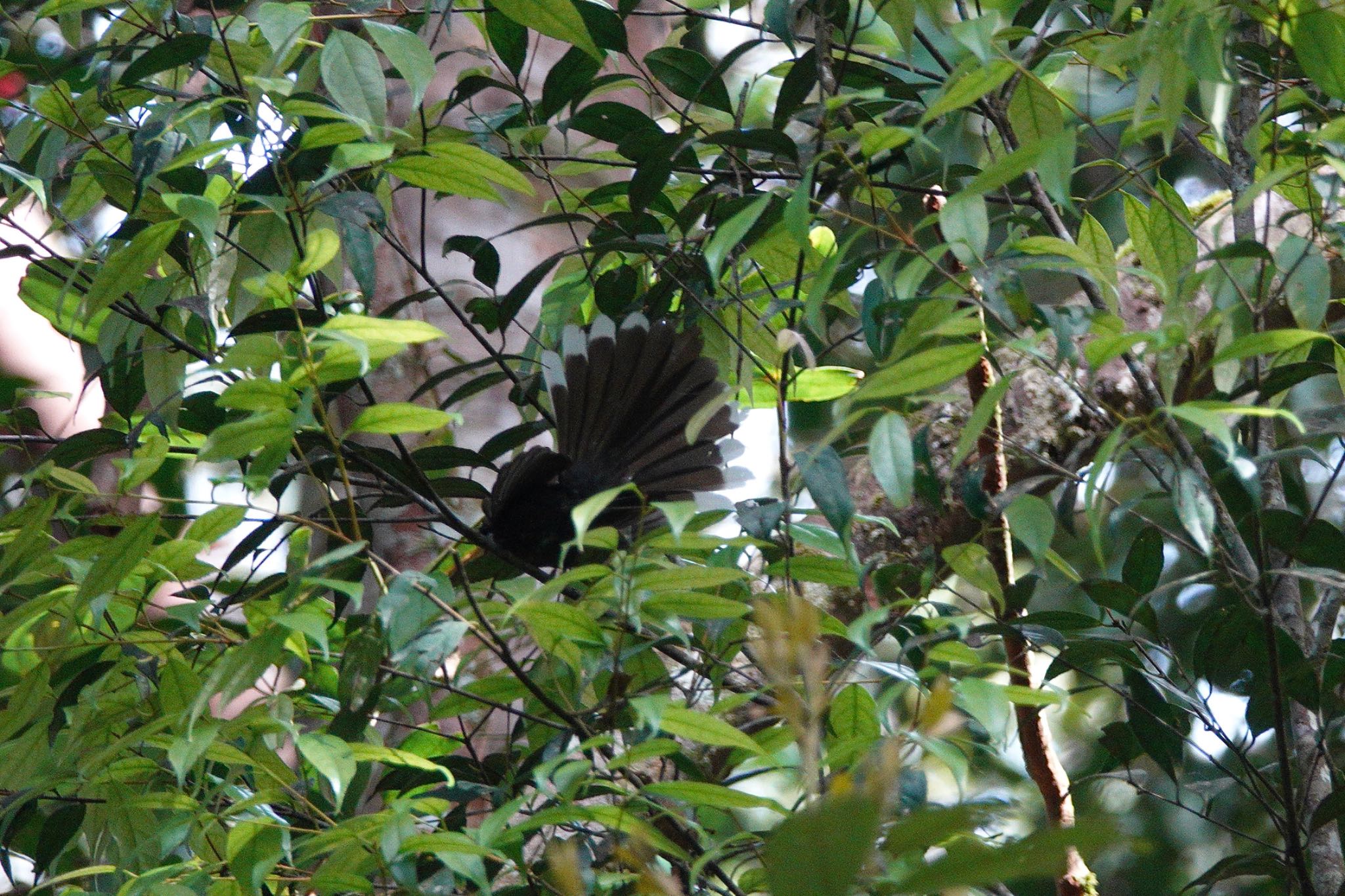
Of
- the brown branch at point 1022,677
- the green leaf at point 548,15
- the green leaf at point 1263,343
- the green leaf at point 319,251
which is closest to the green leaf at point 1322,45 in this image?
the green leaf at point 1263,343

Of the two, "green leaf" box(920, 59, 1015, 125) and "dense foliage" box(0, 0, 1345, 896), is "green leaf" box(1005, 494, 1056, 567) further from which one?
"green leaf" box(920, 59, 1015, 125)

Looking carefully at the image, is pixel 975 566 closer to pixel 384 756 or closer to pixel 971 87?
pixel 971 87

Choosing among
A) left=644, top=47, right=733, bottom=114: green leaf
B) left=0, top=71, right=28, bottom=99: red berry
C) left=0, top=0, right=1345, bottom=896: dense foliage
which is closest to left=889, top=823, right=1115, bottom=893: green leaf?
left=0, top=0, right=1345, bottom=896: dense foliage

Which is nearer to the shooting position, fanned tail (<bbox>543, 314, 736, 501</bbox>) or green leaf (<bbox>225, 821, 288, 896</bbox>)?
green leaf (<bbox>225, 821, 288, 896</bbox>)

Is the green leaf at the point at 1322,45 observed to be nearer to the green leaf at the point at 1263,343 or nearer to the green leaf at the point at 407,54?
the green leaf at the point at 1263,343

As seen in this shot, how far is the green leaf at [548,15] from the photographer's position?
34.0 inches

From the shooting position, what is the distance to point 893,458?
2.07 ft

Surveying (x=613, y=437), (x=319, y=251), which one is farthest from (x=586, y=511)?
(x=613, y=437)

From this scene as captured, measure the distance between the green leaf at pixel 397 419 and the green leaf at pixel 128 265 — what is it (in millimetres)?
213

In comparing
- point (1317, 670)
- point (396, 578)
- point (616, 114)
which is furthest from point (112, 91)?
point (1317, 670)

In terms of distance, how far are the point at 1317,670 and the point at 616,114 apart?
74cm

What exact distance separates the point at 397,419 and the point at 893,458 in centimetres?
32

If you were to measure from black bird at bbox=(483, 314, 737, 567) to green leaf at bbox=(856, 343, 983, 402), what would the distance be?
746 mm

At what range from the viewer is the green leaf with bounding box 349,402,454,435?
748mm
